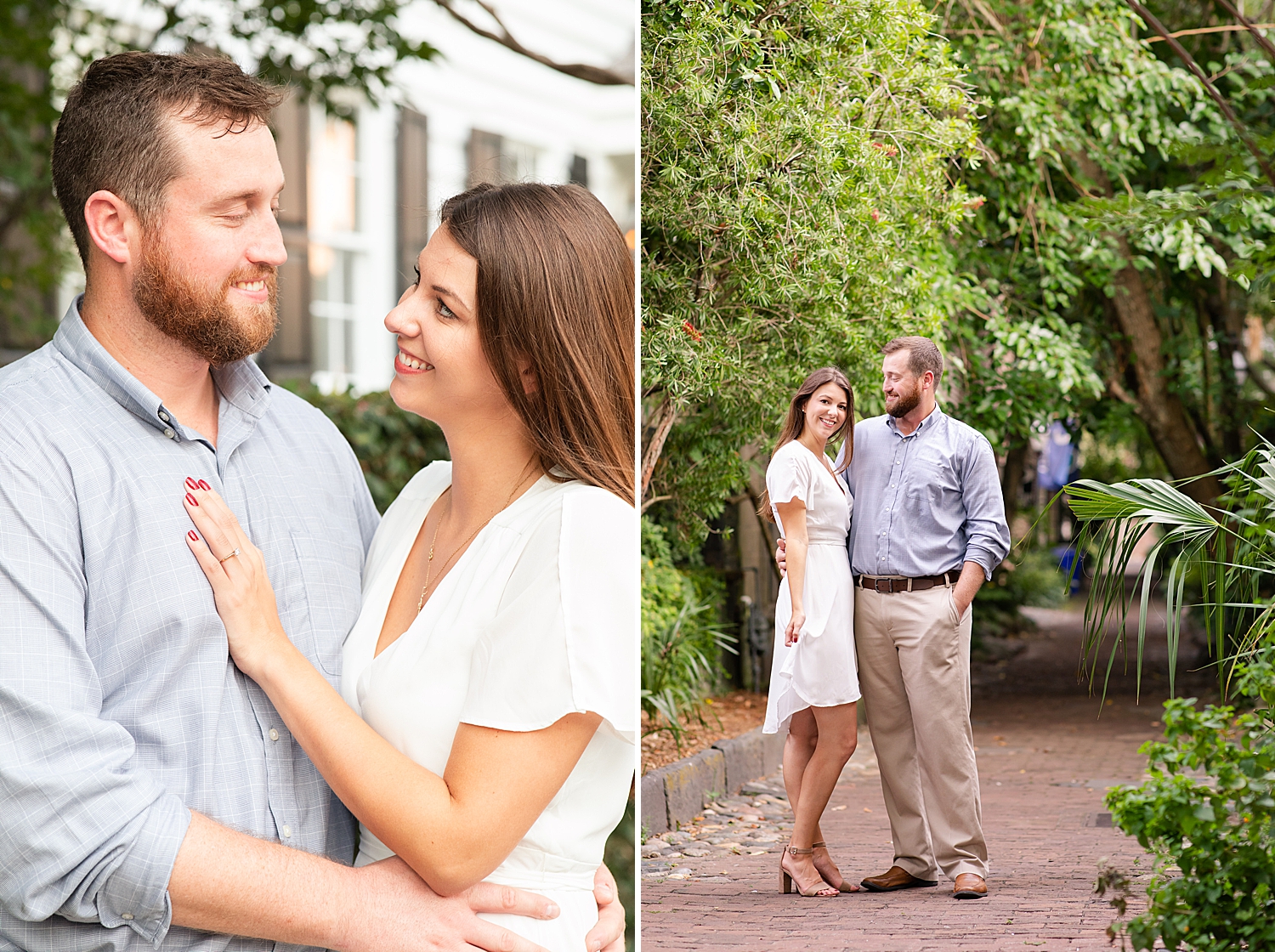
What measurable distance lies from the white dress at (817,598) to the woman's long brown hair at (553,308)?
39 centimetres

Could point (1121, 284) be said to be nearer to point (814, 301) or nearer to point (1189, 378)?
point (1189, 378)

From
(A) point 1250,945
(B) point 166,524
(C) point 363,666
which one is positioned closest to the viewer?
(B) point 166,524

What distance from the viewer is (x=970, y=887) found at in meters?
2.03

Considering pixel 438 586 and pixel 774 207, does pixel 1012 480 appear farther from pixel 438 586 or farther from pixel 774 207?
pixel 438 586

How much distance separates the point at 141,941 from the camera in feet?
5.33

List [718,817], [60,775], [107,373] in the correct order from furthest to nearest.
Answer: [718,817] → [107,373] → [60,775]

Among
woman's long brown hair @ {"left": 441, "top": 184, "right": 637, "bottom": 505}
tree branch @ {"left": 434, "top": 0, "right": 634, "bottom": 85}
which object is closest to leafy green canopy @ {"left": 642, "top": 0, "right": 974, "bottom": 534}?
woman's long brown hair @ {"left": 441, "top": 184, "right": 637, "bottom": 505}

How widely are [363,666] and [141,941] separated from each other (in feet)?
1.63

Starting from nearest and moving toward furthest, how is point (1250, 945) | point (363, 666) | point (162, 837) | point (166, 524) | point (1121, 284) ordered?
point (162, 837)
point (166, 524)
point (363, 666)
point (1250, 945)
point (1121, 284)

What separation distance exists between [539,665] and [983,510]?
0.85 metres

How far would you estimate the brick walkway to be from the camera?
6.50 ft

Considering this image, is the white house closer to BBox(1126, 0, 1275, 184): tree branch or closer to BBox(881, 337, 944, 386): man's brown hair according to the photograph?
BBox(1126, 0, 1275, 184): tree branch

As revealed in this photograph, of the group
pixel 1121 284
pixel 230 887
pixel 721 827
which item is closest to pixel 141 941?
pixel 230 887

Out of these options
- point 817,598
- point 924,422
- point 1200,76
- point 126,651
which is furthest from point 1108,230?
point 126,651
